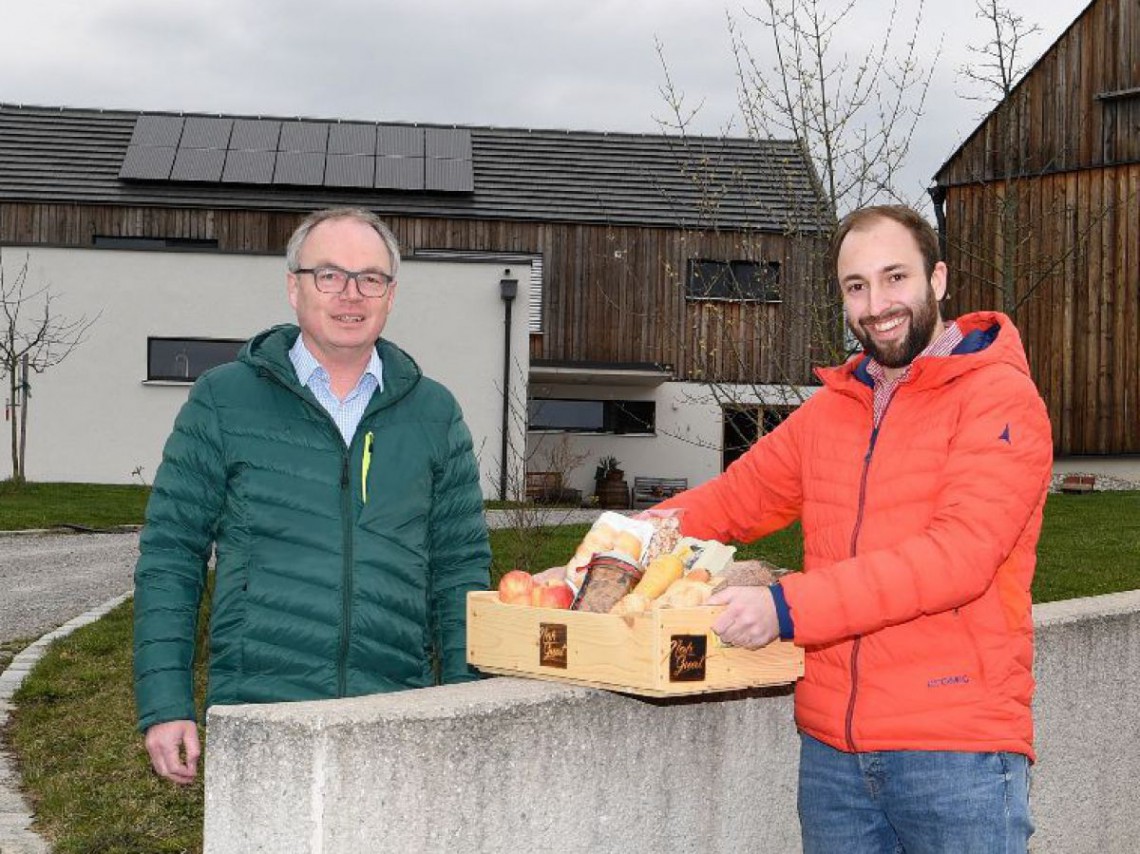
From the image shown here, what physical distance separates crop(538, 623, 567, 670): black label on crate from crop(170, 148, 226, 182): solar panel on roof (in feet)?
96.1

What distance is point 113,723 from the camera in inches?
316

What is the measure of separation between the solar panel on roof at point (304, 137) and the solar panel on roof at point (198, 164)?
1378 millimetres

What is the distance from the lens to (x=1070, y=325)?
85.4 feet

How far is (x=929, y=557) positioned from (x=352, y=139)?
30.9 metres

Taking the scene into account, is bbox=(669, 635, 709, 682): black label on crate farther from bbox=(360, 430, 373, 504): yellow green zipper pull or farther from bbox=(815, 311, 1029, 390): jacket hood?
bbox=(360, 430, 373, 504): yellow green zipper pull

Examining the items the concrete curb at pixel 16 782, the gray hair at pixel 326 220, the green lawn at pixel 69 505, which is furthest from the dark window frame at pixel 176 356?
the gray hair at pixel 326 220

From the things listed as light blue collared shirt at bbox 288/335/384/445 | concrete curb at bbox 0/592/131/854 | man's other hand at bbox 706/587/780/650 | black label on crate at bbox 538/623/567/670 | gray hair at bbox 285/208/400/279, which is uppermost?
gray hair at bbox 285/208/400/279

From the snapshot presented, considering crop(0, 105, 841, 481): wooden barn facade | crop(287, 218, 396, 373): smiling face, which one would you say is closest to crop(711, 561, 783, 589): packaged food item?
crop(287, 218, 396, 373): smiling face

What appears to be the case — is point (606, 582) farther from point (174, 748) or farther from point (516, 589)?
point (174, 748)

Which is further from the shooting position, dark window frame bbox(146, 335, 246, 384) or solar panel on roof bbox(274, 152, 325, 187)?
solar panel on roof bbox(274, 152, 325, 187)

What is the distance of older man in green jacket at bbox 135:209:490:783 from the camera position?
3.29 metres

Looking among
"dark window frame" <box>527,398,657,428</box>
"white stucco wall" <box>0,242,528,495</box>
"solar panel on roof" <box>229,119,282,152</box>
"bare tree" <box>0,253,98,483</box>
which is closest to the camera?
"bare tree" <box>0,253,98,483</box>

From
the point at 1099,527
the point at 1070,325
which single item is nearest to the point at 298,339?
the point at 1099,527

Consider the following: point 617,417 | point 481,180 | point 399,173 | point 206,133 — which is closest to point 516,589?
point 617,417
